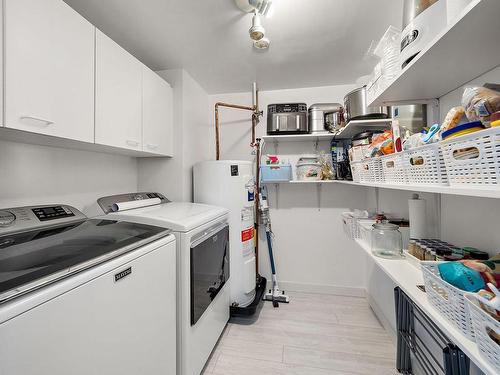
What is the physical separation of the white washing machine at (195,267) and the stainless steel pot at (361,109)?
4.37 ft

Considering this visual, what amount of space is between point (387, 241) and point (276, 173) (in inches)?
46.8

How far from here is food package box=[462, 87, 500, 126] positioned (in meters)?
0.59

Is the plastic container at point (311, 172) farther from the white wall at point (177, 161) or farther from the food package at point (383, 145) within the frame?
the white wall at point (177, 161)

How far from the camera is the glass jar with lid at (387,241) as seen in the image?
1325 millimetres

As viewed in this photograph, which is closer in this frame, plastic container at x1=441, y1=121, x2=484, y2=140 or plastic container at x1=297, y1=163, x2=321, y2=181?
plastic container at x1=441, y1=121, x2=484, y2=140

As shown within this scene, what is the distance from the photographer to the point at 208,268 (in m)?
1.61

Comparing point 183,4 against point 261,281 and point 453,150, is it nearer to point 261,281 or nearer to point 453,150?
point 453,150

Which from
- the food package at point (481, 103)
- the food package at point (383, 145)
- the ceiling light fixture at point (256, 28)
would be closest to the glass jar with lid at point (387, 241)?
the food package at point (383, 145)

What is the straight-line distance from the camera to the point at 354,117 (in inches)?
72.9

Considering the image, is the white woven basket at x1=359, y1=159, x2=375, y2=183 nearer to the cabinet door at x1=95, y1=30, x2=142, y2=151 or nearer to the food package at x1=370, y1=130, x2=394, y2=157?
the food package at x1=370, y1=130, x2=394, y2=157

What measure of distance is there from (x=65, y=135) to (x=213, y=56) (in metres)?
1.31

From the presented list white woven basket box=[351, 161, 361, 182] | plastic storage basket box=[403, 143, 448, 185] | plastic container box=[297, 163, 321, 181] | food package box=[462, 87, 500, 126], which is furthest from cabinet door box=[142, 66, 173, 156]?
food package box=[462, 87, 500, 126]

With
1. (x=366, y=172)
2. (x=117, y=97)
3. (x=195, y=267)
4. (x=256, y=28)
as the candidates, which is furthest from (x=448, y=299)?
(x=117, y=97)

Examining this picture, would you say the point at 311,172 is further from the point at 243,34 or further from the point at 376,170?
the point at 243,34
